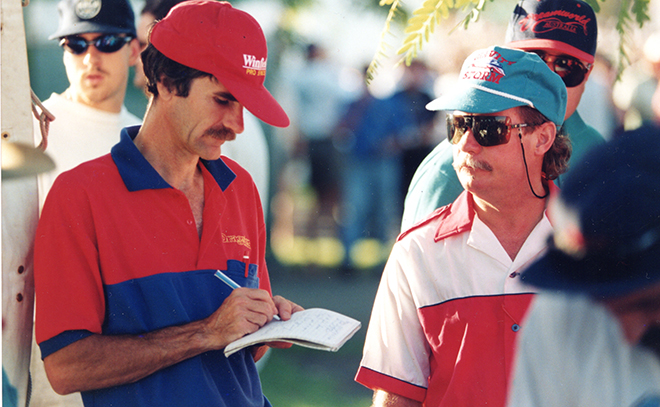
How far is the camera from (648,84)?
2322 millimetres

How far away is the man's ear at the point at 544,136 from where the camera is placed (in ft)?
6.44

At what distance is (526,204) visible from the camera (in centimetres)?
195

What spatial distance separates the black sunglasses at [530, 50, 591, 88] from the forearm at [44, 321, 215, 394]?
1.49m

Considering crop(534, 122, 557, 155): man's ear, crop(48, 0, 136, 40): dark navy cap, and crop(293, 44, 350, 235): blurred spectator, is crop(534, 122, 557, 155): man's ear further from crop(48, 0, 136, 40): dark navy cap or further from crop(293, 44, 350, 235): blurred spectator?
crop(293, 44, 350, 235): blurred spectator

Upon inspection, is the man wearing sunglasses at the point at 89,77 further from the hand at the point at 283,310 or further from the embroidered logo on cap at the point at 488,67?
the embroidered logo on cap at the point at 488,67

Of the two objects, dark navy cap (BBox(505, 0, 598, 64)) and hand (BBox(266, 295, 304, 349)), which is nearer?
hand (BBox(266, 295, 304, 349))

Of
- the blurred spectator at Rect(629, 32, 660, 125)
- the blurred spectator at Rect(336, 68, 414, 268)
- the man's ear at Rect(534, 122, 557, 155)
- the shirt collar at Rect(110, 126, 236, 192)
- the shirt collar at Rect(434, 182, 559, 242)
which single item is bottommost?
the blurred spectator at Rect(336, 68, 414, 268)

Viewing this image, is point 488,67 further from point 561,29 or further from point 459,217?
point 561,29

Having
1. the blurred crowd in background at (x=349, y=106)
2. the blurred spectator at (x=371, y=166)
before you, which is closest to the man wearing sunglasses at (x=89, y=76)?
the blurred crowd in background at (x=349, y=106)

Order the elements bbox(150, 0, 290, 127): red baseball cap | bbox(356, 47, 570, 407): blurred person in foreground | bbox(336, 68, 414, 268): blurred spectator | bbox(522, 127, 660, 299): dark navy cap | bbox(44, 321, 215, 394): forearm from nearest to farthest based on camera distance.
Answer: bbox(522, 127, 660, 299): dark navy cap → bbox(44, 321, 215, 394): forearm → bbox(356, 47, 570, 407): blurred person in foreground → bbox(150, 0, 290, 127): red baseball cap → bbox(336, 68, 414, 268): blurred spectator

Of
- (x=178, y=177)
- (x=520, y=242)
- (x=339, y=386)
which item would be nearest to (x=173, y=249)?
(x=178, y=177)

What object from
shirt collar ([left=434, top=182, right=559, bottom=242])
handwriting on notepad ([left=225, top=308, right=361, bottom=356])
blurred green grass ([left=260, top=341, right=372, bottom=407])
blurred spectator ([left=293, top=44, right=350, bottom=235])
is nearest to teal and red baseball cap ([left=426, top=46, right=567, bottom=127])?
shirt collar ([left=434, top=182, right=559, bottom=242])

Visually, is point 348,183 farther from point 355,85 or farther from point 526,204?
point 526,204

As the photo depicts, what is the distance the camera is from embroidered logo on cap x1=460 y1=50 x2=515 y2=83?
6.19 feet
